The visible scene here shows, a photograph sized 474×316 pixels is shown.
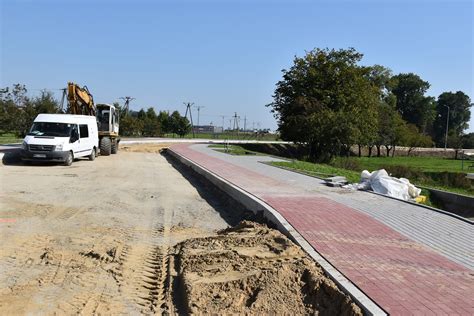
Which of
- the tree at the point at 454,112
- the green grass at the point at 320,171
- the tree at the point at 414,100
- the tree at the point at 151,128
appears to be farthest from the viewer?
the tree at the point at 454,112

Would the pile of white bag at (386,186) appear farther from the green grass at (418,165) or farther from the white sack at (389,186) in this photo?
the green grass at (418,165)

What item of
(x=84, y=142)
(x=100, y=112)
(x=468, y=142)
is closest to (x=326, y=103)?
(x=100, y=112)

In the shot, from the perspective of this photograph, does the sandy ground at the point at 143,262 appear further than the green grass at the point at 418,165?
No

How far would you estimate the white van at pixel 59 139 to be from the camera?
19484mm

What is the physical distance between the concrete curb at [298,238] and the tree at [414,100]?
10219cm

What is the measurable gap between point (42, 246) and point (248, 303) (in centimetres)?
368

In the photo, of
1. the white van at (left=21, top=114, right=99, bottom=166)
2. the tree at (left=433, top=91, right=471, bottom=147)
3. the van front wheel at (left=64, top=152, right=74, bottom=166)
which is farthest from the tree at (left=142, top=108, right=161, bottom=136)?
the tree at (left=433, top=91, right=471, bottom=147)

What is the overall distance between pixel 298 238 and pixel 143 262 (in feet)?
7.97

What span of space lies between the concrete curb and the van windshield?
8950mm

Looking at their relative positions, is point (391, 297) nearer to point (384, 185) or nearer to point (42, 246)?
point (42, 246)

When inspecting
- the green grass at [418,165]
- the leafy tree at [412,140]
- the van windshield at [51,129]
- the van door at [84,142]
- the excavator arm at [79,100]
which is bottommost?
the green grass at [418,165]

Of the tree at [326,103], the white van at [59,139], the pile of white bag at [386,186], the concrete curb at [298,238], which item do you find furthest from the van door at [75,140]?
the tree at [326,103]

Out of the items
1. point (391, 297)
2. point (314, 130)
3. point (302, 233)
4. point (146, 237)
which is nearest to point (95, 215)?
point (146, 237)

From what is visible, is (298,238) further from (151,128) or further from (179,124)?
(179,124)
